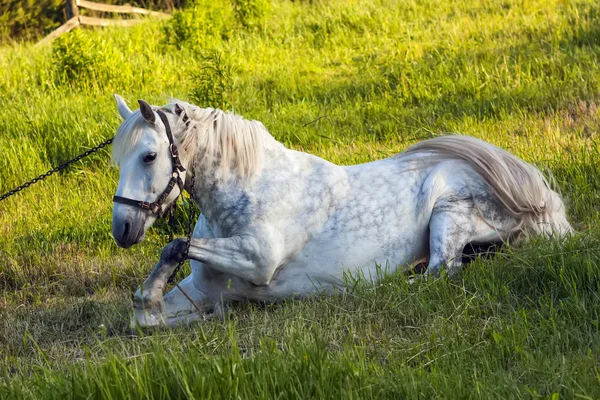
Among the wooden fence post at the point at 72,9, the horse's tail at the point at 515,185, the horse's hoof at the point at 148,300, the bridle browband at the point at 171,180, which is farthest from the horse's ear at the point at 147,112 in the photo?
the wooden fence post at the point at 72,9

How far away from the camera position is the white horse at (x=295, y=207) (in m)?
4.47

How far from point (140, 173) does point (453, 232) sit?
1967mm

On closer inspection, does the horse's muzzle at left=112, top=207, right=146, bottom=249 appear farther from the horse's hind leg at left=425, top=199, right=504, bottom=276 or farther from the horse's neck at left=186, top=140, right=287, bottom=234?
the horse's hind leg at left=425, top=199, right=504, bottom=276

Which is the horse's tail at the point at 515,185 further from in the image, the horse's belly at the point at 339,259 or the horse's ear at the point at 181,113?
the horse's ear at the point at 181,113

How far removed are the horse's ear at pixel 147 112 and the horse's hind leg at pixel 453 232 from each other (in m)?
1.85

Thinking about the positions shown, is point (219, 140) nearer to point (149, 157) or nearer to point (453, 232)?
point (149, 157)

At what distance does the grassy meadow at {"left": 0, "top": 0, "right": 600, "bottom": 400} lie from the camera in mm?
3365

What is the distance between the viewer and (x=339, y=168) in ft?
16.9

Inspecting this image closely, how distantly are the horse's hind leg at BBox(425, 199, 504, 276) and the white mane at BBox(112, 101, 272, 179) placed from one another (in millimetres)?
1182

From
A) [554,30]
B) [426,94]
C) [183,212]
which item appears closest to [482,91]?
[426,94]

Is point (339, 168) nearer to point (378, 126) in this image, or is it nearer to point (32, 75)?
point (378, 126)

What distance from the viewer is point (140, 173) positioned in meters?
4.35

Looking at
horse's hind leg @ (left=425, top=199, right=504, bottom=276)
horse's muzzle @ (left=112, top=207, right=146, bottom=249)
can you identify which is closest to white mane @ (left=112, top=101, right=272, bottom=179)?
horse's muzzle @ (left=112, top=207, right=146, bottom=249)

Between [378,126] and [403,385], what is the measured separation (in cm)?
582
